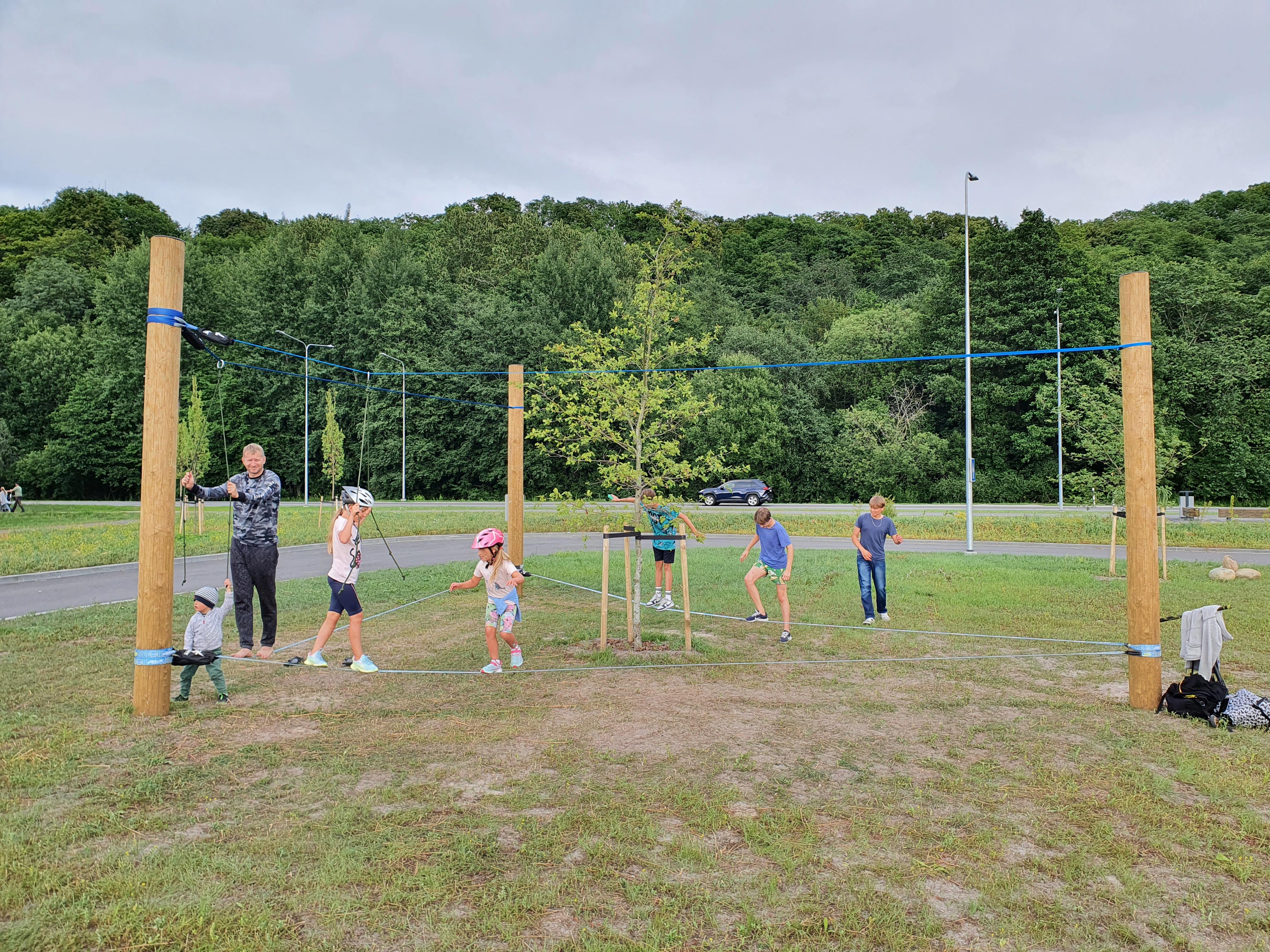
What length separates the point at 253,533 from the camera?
26.3 ft

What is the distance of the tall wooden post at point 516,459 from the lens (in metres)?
12.3

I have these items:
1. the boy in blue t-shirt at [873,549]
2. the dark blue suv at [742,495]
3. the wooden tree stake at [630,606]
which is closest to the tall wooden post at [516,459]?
the wooden tree stake at [630,606]

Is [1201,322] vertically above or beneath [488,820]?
above

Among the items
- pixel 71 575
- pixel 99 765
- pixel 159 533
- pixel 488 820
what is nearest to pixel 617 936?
pixel 488 820

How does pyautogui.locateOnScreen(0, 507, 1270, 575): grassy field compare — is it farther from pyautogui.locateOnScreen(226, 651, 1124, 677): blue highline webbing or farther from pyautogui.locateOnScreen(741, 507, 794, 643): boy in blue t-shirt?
pyautogui.locateOnScreen(226, 651, 1124, 677): blue highline webbing

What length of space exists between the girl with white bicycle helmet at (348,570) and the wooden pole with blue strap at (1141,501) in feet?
22.8

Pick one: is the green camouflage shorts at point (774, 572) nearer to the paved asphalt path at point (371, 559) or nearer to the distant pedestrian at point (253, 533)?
the distant pedestrian at point (253, 533)

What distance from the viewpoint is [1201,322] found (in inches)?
1805

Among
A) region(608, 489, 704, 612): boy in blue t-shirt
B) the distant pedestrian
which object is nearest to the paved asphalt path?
the distant pedestrian

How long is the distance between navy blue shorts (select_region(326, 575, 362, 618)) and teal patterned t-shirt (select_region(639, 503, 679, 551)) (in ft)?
11.0

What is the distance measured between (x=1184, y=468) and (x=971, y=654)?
4243 cm

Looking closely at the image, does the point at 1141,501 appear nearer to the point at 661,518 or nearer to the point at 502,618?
the point at 661,518

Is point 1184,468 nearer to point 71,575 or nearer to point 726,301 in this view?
point 726,301

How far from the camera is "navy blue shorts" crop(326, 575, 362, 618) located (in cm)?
785
